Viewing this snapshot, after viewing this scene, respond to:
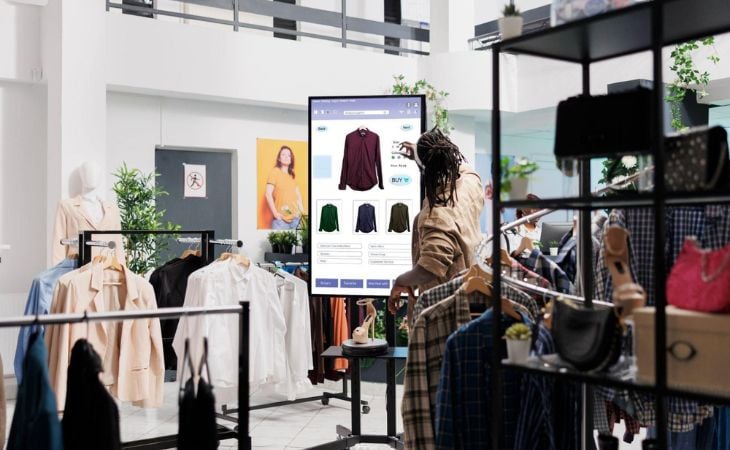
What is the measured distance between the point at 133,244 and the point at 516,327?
5.52m

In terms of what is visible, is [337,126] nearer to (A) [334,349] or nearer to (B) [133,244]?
(A) [334,349]

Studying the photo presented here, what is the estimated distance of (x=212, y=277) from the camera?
4695mm

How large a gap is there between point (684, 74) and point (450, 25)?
10.3 ft

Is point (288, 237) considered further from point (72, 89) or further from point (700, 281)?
point (700, 281)

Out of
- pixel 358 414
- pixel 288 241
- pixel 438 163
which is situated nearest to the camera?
pixel 438 163

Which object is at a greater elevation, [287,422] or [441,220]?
[441,220]


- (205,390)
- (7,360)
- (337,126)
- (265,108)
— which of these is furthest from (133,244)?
(205,390)

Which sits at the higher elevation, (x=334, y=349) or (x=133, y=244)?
(x=133, y=244)

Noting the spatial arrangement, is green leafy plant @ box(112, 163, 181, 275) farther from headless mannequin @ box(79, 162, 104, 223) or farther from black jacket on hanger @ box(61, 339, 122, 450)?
black jacket on hanger @ box(61, 339, 122, 450)

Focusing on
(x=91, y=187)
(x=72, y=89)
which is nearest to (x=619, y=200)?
(x=91, y=187)

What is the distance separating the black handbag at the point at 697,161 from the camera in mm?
1815

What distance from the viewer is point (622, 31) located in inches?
82.9

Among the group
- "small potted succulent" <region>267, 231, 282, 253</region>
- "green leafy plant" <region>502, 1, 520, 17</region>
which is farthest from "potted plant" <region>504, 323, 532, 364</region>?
"small potted succulent" <region>267, 231, 282, 253</region>

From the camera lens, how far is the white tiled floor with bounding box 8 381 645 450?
202 inches
